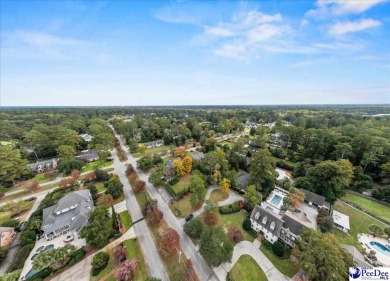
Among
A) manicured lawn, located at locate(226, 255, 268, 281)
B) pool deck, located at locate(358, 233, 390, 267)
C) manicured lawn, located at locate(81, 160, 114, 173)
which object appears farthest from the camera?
manicured lawn, located at locate(81, 160, 114, 173)

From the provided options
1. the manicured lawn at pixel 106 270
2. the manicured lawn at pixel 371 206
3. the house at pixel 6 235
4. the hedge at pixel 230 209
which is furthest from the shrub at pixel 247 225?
the house at pixel 6 235

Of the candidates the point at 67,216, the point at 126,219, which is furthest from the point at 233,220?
the point at 67,216

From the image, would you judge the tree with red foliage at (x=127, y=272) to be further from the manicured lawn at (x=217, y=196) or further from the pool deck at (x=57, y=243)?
the manicured lawn at (x=217, y=196)

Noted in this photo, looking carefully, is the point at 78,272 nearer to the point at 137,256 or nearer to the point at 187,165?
the point at 137,256

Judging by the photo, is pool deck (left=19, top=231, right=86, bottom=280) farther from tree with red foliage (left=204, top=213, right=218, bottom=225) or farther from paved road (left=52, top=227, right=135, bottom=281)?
tree with red foliage (left=204, top=213, right=218, bottom=225)

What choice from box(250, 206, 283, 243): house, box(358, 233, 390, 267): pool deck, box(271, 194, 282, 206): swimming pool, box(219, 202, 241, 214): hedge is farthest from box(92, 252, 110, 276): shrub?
box(358, 233, 390, 267): pool deck

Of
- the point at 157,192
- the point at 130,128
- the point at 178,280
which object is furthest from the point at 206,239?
the point at 130,128
